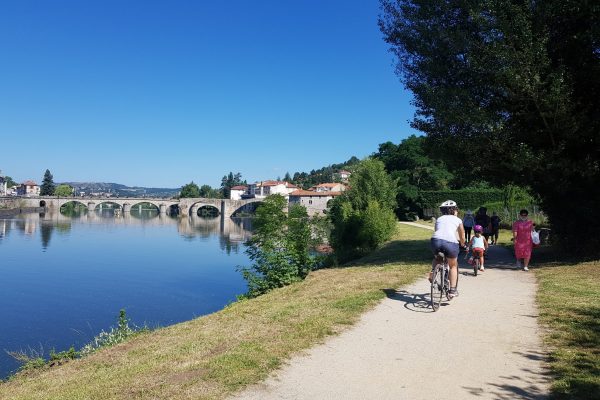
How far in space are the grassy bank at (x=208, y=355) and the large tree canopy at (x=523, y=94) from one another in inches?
246

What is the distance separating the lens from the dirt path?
4.71 metres

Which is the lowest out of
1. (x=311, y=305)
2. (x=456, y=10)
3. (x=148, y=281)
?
(x=148, y=281)

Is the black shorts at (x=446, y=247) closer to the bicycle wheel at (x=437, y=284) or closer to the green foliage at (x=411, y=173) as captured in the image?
the bicycle wheel at (x=437, y=284)

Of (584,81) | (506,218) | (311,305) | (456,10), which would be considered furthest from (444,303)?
(506,218)

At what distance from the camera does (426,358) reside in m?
5.71

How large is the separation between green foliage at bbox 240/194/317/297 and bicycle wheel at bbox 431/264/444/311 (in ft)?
25.9

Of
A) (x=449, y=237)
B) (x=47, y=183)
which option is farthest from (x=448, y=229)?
(x=47, y=183)

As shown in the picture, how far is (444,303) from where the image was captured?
28.4 ft

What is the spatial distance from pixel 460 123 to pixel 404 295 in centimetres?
667

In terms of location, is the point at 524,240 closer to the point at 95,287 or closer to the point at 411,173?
the point at 95,287

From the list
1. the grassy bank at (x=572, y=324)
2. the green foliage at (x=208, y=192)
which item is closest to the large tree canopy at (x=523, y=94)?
the grassy bank at (x=572, y=324)

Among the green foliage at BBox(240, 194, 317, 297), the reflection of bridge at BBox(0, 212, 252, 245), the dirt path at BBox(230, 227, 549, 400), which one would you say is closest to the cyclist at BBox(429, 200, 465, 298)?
the dirt path at BBox(230, 227, 549, 400)

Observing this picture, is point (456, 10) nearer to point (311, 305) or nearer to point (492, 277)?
point (492, 277)

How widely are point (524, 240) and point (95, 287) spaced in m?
21.7
